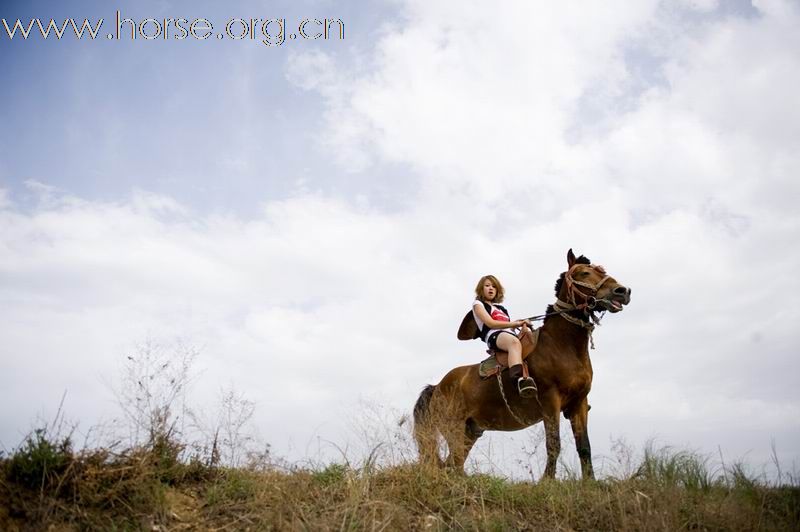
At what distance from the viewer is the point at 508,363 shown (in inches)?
304

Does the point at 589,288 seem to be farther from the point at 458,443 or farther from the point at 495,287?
the point at 458,443

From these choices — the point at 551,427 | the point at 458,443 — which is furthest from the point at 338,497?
the point at 551,427

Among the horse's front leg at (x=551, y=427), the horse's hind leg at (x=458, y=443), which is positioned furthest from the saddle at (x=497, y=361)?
the horse's hind leg at (x=458, y=443)

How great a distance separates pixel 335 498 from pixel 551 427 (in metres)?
2.89

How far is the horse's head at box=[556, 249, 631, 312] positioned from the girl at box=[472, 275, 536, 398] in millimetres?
717

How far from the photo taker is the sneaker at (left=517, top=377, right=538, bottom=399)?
7.14 m

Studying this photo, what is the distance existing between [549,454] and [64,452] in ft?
17.0

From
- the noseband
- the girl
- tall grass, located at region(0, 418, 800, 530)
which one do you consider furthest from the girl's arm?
tall grass, located at region(0, 418, 800, 530)

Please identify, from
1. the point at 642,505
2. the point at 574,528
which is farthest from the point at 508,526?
the point at 642,505

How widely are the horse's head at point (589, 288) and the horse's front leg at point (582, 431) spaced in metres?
1.25

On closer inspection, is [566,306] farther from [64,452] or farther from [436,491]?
[64,452]

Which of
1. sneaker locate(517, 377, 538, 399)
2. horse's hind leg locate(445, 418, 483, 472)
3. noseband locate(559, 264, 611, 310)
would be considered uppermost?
noseband locate(559, 264, 611, 310)

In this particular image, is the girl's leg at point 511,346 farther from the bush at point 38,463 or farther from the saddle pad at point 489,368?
the bush at point 38,463

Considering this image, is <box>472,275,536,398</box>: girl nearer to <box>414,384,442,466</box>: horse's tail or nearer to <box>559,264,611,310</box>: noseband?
<box>559,264,611,310</box>: noseband
